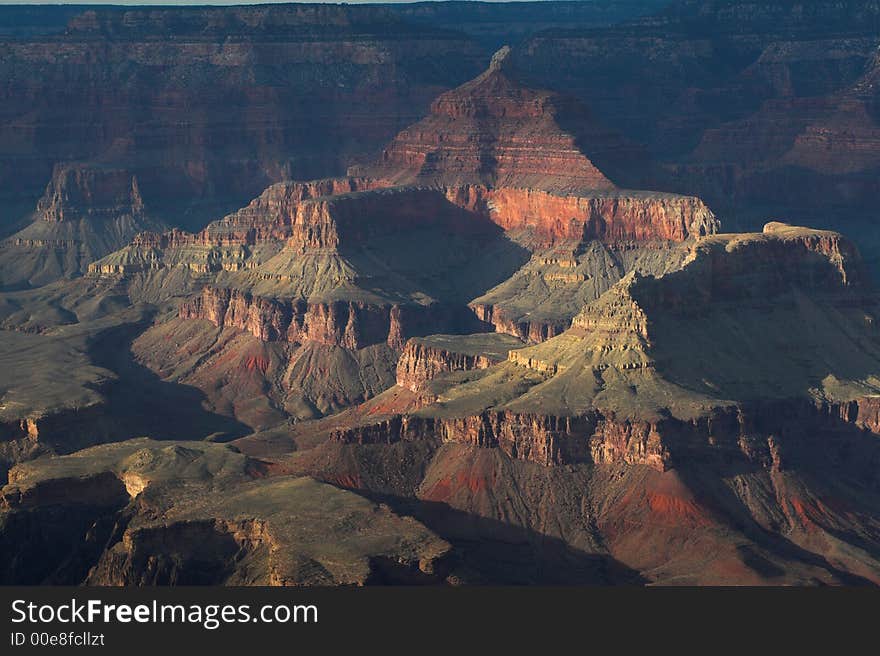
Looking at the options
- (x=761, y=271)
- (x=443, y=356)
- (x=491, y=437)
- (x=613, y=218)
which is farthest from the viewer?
(x=613, y=218)

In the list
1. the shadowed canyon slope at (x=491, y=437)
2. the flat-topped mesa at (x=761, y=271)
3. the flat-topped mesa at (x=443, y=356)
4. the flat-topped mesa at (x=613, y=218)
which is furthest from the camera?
the flat-topped mesa at (x=613, y=218)

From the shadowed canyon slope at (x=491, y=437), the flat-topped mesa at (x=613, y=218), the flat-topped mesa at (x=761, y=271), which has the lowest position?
the shadowed canyon slope at (x=491, y=437)

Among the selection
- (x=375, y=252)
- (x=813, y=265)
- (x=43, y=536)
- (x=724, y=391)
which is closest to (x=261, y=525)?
(x=43, y=536)

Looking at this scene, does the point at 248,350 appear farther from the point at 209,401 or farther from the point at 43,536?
the point at 43,536

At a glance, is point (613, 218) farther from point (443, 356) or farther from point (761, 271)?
point (761, 271)

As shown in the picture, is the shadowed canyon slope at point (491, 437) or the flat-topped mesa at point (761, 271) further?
the flat-topped mesa at point (761, 271)

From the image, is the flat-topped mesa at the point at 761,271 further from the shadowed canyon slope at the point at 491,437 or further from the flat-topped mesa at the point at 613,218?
the flat-topped mesa at the point at 613,218

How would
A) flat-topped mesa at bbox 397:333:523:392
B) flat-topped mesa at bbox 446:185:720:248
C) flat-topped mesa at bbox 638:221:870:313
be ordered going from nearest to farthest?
flat-topped mesa at bbox 638:221:870:313, flat-topped mesa at bbox 397:333:523:392, flat-topped mesa at bbox 446:185:720:248

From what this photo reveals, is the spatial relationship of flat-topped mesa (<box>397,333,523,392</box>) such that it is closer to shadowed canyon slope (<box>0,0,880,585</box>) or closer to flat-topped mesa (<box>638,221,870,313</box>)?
shadowed canyon slope (<box>0,0,880,585</box>)

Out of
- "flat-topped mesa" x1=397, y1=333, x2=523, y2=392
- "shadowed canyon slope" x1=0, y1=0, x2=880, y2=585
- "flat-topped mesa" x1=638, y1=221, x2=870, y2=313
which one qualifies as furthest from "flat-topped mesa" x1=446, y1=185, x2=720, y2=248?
"flat-topped mesa" x1=638, y1=221, x2=870, y2=313

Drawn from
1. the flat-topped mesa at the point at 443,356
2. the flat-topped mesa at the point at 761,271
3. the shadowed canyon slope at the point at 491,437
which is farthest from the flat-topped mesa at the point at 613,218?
the flat-topped mesa at the point at 761,271

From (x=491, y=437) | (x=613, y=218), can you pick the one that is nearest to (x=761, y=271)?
(x=491, y=437)

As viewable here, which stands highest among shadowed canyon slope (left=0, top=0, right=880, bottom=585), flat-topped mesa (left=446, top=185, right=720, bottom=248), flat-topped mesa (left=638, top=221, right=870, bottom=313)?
flat-topped mesa (left=446, top=185, right=720, bottom=248)
